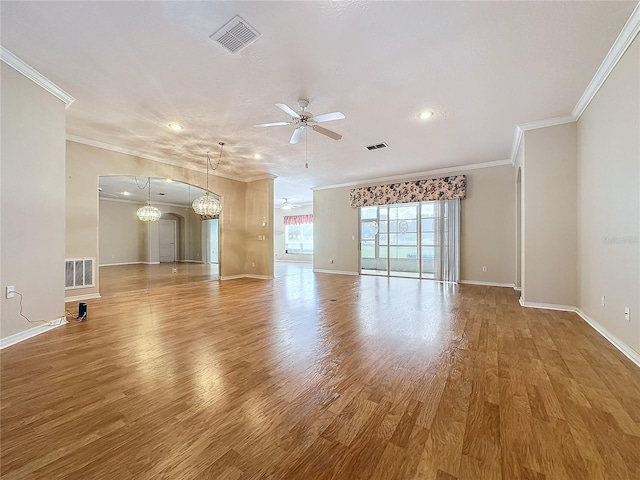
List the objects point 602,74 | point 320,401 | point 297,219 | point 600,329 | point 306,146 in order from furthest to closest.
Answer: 1. point 297,219
2. point 306,146
3. point 600,329
4. point 602,74
5. point 320,401

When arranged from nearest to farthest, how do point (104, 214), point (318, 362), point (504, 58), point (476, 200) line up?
point (318, 362)
point (504, 58)
point (104, 214)
point (476, 200)

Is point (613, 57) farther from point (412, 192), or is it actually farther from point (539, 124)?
point (412, 192)

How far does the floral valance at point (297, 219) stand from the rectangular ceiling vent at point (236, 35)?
10.5m

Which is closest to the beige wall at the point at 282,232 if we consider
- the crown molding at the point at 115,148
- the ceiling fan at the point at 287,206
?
the ceiling fan at the point at 287,206

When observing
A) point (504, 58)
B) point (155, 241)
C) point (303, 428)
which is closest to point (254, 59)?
point (504, 58)

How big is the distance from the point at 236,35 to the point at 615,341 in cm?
458

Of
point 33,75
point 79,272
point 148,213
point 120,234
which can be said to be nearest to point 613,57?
point 33,75

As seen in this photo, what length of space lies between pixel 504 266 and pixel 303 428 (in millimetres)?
6340

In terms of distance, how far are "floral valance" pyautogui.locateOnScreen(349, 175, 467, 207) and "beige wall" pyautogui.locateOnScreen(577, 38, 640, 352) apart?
2.95 m

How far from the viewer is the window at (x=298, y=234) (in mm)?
13172

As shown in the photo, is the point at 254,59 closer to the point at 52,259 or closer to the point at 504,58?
the point at 504,58

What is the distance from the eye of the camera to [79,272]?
15.3 feet

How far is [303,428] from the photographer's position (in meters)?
1.49

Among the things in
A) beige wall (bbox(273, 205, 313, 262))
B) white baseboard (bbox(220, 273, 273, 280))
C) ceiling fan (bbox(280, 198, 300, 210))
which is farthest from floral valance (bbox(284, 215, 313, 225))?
white baseboard (bbox(220, 273, 273, 280))
